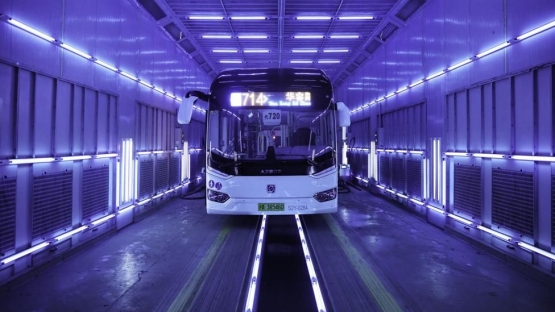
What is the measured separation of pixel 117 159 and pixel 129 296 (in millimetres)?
3995

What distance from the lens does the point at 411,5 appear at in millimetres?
8344

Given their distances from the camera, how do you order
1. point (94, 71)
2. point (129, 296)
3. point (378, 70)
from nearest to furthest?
1. point (129, 296)
2. point (94, 71)
3. point (378, 70)

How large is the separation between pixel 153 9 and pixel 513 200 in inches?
365

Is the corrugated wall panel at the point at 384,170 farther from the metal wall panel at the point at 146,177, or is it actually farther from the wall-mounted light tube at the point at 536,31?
the metal wall panel at the point at 146,177

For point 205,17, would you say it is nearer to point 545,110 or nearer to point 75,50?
point 75,50

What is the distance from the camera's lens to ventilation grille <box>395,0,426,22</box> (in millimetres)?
8203

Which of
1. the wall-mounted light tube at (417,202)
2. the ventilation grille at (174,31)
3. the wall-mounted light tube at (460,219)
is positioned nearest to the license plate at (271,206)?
the wall-mounted light tube at (460,219)

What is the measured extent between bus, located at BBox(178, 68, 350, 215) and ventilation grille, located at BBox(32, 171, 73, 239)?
7.31ft

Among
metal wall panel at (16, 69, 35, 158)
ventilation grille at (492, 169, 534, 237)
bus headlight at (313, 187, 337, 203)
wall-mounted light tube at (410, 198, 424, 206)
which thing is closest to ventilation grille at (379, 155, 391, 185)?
wall-mounted light tube at (410, 198, 424, 206)

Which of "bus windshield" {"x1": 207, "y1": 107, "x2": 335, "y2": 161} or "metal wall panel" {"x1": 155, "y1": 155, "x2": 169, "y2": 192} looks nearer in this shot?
"bus windshield" {"x1": 207, "y1": 107, "x2": 335, "y2": 161}

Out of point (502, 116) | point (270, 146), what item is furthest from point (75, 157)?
point (502, 116)

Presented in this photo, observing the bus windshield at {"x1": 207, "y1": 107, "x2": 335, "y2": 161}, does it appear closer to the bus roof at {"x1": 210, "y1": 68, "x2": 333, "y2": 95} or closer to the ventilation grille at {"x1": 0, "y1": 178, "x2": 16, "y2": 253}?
the bus roof at {"x1": 210, "y1": 68, "x2": 333, "y2": 95}

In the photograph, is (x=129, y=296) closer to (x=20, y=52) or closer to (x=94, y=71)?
(x=20, y=52)

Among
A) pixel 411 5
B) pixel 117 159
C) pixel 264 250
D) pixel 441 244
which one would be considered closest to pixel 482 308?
pixel 441 244
